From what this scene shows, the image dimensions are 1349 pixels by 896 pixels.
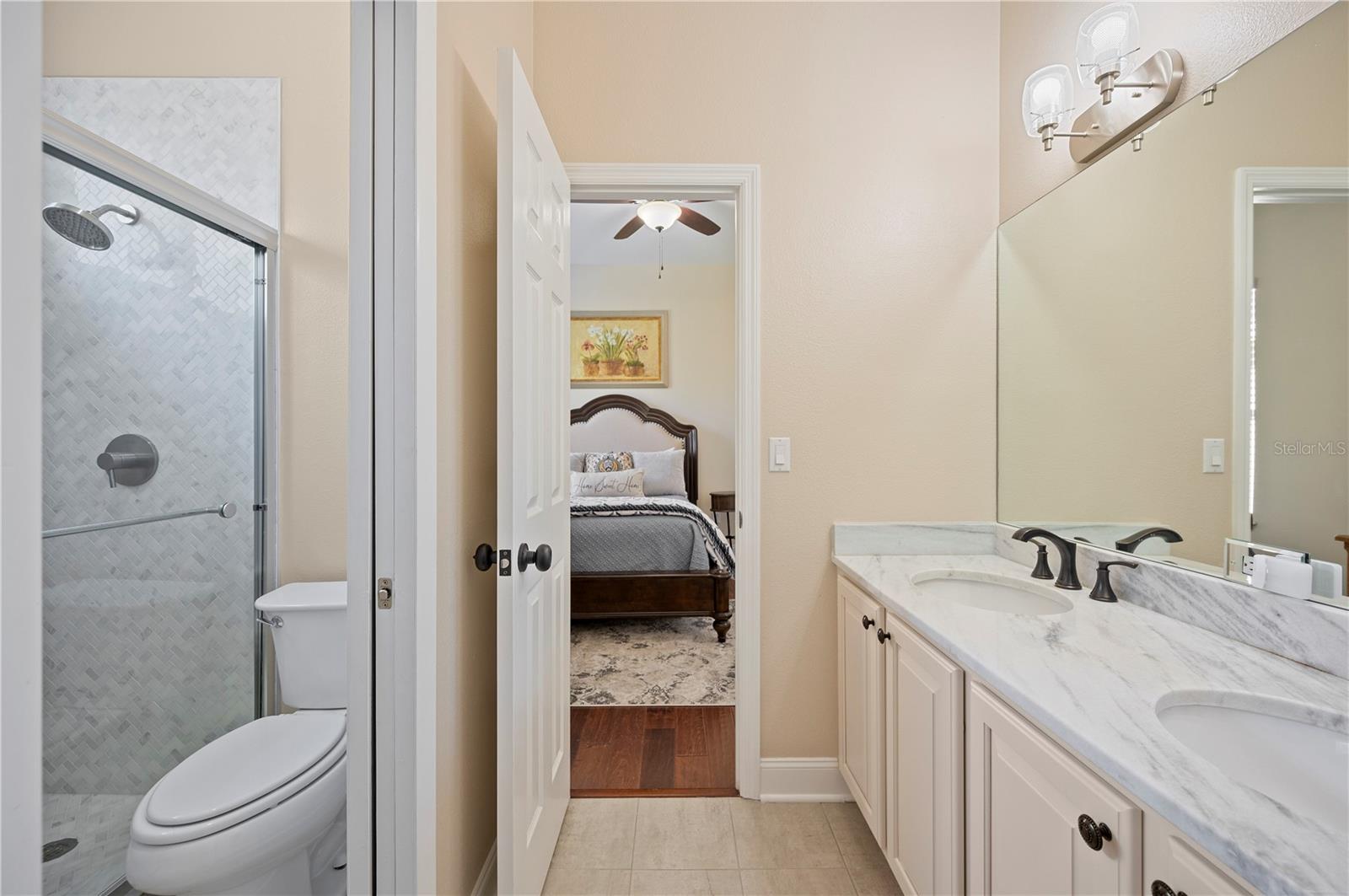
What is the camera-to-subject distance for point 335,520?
96cm

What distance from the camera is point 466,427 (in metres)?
1.48

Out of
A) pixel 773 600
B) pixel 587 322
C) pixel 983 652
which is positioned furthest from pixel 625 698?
pixel 587 322

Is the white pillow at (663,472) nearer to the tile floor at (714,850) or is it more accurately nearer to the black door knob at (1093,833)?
the tile floor at (714,850)

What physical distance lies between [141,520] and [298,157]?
51cm

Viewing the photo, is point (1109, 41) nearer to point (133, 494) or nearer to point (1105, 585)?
point (1105, 585)

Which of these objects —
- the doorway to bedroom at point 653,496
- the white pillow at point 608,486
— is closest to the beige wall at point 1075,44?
the doorway to bedroom at point 653,496

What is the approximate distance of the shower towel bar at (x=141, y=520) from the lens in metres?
0.46

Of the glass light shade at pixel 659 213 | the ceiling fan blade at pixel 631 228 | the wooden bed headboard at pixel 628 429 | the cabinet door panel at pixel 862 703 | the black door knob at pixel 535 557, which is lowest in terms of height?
the cabinet door panel at pixel 862 703

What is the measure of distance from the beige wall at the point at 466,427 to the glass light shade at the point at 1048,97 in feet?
5.05

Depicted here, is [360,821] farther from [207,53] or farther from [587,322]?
[587,322]

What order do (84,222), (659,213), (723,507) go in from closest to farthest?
1. (84,222)
2. (659,213)
3. (723,507)

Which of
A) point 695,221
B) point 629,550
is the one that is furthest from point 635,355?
point 629,550

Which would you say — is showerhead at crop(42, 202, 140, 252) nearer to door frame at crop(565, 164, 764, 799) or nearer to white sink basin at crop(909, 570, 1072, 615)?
door frame at crop(565, 164, 764, 799)

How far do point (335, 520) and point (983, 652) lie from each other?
47.3 inches
